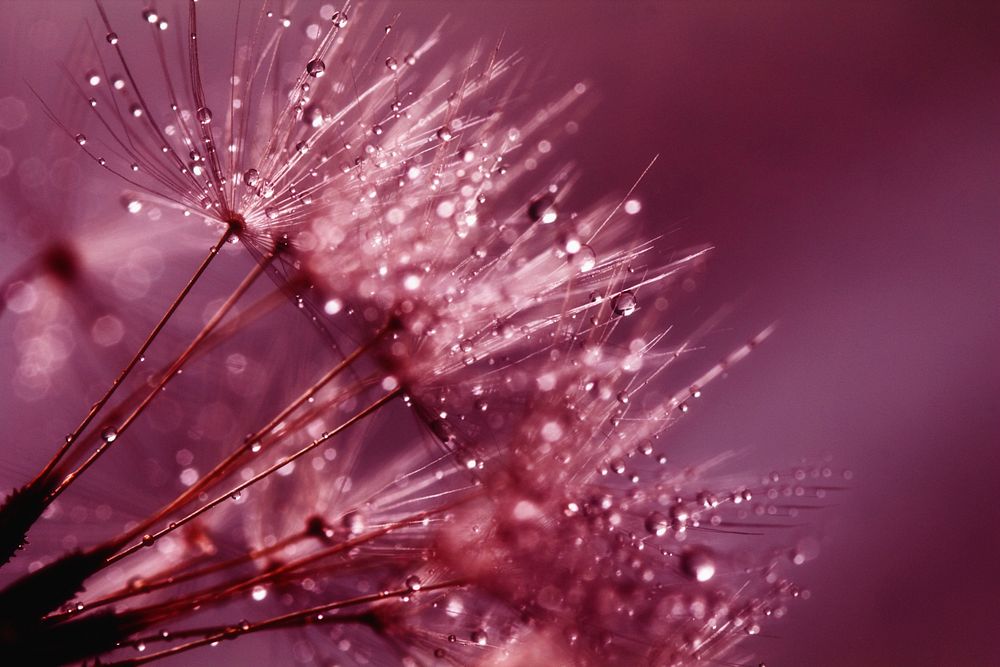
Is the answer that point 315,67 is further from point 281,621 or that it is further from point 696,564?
point 696,564

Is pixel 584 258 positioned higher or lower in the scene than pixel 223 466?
higher

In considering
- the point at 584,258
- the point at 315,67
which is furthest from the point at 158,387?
the point at 584,258

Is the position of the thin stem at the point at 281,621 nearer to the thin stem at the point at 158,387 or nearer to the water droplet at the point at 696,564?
the thin stem at the point at 158,387

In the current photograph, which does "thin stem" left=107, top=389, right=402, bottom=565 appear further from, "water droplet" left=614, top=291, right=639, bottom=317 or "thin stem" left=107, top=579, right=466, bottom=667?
"water droplet" left=614, top=291, right=639, bottom=317

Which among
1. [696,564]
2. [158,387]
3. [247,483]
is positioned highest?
[158,387]

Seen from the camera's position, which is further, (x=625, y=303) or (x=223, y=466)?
(x=625, y=303)

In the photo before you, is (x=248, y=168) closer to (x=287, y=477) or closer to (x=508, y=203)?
(x=508, y=203)

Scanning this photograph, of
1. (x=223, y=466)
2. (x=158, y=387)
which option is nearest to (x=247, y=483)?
(x=223, y=466)

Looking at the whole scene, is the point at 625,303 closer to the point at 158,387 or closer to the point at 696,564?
the point at 696,564
